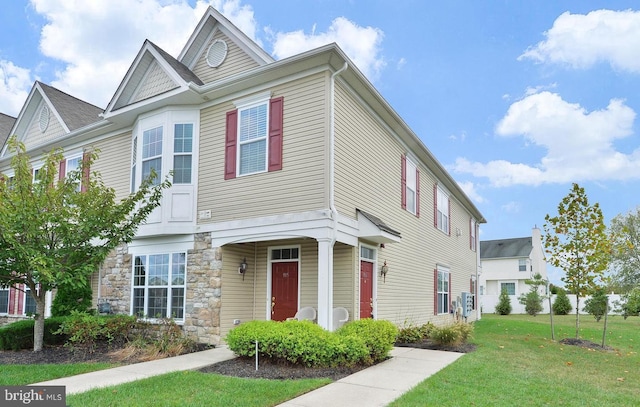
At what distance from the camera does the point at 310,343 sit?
320 inches

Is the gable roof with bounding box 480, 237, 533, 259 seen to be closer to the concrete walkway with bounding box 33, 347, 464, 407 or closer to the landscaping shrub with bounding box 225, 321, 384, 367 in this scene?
the concrete walkway with bounding box 33, 347, 464, 407

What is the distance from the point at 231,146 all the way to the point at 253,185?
1201mm

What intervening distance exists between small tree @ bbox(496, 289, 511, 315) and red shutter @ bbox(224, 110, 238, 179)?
2799 centimetres

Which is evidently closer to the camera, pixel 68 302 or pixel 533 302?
pixel 68 302

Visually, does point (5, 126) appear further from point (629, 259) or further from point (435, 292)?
point (629, 259)

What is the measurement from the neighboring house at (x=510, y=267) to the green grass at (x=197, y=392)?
32024mm

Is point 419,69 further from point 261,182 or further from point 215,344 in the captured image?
point 215,344

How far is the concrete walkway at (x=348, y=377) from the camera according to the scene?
246 inches

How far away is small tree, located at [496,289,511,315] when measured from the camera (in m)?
33.4

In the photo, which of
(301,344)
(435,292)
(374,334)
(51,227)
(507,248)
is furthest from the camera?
(507,248)

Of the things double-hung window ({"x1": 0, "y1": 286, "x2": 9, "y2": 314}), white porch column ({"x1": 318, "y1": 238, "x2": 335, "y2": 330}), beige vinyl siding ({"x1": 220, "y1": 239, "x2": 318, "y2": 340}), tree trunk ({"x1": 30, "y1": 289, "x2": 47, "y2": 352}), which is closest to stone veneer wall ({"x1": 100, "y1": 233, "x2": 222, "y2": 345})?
beige vinyl siding ({"x1": 220, "y1": 239, "x2": 318, "y2": 340})

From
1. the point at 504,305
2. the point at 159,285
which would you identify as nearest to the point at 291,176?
the point at 159,285

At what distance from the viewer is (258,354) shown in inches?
338

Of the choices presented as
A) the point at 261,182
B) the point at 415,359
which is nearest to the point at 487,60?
the point at 261,182
